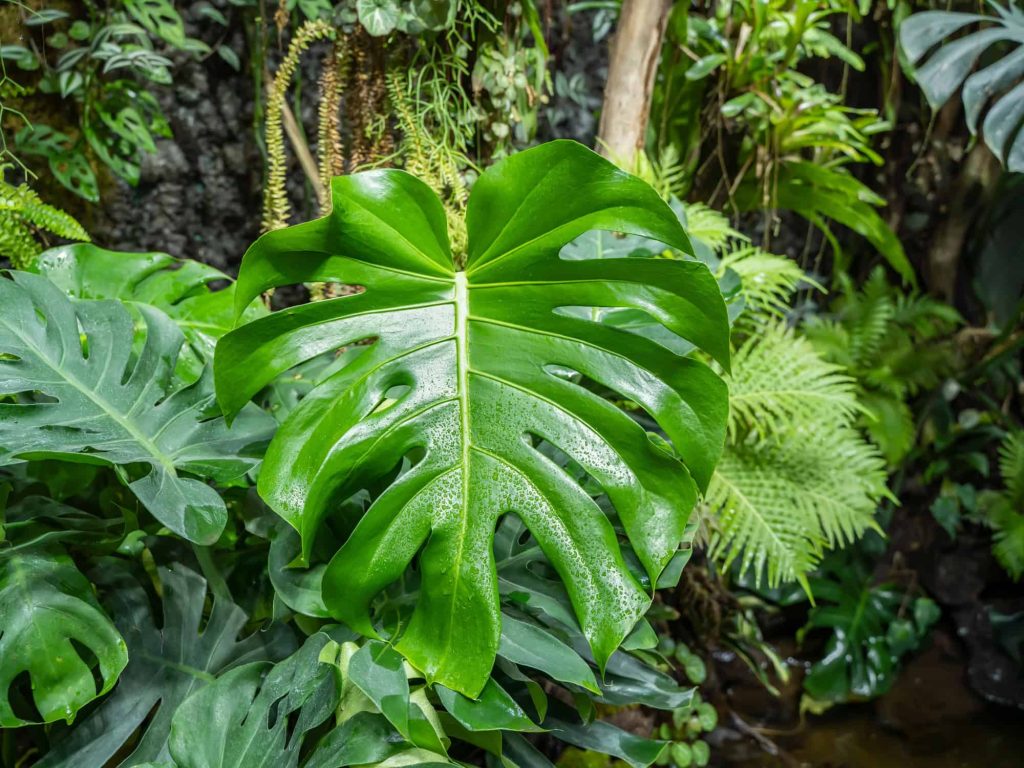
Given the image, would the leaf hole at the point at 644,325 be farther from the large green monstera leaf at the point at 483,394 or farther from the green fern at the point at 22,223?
the green fern at the point at 22,223

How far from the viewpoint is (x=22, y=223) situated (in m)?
1.52

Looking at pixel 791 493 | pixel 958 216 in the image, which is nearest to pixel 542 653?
pixel 791 493

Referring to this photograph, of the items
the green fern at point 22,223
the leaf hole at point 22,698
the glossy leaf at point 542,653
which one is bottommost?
the leaf hole at point 22,698

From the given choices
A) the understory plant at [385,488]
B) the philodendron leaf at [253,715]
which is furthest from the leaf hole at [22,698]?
the philodendron leaf at [253,715]

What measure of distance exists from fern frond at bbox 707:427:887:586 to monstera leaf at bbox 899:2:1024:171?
2.61 ft

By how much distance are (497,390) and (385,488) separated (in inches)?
8.5

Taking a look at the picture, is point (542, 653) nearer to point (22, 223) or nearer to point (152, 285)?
point (152, 285)

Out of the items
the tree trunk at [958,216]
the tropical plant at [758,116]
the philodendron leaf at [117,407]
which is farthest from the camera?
the tree trunk at [958,216]

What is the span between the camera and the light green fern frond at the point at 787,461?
1.78 m

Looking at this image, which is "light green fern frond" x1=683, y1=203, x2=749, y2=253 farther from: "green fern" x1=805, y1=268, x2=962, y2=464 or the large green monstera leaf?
the large green monstera leaf

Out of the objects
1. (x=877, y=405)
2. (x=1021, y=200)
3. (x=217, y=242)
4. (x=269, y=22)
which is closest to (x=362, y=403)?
(x=217, y=242)

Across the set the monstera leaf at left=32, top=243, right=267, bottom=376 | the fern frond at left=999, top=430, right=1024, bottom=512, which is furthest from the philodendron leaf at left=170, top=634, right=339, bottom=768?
the fern frond at left=999, top=430, right=1024, bottom=512

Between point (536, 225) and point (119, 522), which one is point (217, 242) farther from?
point (536, 225)

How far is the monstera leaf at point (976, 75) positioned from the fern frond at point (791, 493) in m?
0.80
